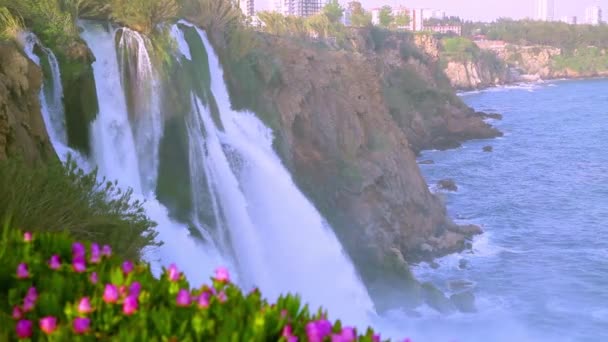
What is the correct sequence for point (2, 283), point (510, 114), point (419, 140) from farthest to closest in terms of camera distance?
point (510, 114)
point (419, 140)
point (2, 283)

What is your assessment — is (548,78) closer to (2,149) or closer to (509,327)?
(509,327)

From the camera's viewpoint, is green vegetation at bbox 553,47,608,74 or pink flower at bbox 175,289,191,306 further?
Answer: green vegetation at bbox 553,47,608,74

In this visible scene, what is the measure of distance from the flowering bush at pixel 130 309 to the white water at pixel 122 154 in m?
5.84

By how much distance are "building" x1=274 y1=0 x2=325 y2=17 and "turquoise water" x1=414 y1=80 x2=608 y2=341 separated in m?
93.7

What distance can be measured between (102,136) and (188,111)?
97.0 inches

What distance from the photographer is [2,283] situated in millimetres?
3490

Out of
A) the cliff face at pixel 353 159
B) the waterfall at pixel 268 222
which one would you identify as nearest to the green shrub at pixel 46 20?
the waterfall at pixel 268 222

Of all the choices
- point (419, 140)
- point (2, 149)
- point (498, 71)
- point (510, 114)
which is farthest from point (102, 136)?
point (498, 71)

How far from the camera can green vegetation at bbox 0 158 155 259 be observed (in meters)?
5.77

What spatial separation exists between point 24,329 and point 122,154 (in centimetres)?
813

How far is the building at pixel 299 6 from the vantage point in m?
136

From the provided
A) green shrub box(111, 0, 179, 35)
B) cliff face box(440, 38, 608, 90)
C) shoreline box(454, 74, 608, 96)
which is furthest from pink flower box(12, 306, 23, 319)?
shoreline box(454, 74, 608, 96)

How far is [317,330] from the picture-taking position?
2.81 meters

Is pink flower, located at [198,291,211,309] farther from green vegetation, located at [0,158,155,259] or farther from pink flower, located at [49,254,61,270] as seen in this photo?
green vegetation, located at [0,158,155,259]
